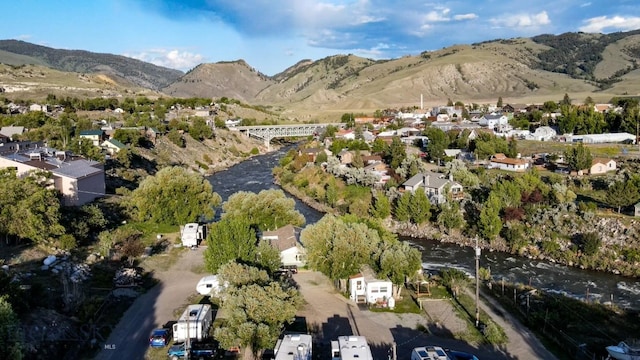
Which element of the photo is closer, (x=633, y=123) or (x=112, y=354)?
(x=112, y=354)

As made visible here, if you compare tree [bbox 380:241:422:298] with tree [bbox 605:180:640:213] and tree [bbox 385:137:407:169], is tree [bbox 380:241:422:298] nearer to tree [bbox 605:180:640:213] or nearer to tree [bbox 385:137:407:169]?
tree [bbox 605:180:640:213]

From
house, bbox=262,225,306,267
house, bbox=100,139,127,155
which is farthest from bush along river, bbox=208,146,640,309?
house, bbox=100,139,127,155

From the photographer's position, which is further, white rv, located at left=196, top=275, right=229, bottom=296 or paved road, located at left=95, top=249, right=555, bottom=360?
white rv, located at left=196, top=275, right=229, bottom=296

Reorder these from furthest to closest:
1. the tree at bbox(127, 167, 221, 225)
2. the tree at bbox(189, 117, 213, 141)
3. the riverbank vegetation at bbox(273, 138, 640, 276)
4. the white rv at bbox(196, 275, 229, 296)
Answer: the tree at bbox(189, 117, 213, 141)
the tree at bbox(127, 167, 221, 225)
the riverbank vegetation at bbox(273, 138, 640, 276)
the white rv at bbox(196, 275, 229, 296)

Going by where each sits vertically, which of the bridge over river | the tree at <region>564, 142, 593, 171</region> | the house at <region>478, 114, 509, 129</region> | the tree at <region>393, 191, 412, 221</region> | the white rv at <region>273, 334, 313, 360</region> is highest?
the house at <region>478, 114, 509, 129</region>

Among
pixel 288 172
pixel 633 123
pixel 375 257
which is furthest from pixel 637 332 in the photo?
pixel 633 123

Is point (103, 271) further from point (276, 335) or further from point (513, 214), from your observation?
point (513, 214)

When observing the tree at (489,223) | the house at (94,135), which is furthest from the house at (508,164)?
the house at (94,135)

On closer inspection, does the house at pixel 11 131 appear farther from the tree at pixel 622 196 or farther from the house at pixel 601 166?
the house at pixel 601 166
